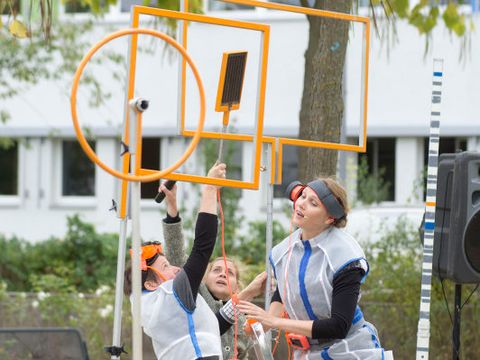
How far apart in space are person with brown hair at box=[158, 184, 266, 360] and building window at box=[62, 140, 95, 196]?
16.9 metres

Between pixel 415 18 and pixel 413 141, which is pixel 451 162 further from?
pixel 413 141

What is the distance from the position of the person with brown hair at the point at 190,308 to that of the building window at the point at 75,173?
1784 cm

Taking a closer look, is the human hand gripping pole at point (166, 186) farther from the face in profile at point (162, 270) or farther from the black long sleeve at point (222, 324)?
the black long sleeve at point (222, 324)

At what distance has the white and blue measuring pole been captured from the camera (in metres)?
5.10

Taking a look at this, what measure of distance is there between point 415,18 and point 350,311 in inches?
216

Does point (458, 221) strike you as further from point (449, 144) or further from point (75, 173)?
point (75, 173)

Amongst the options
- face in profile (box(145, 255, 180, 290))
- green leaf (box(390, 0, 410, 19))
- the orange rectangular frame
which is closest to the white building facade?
green leaf (box(390, 0, 410, 19))

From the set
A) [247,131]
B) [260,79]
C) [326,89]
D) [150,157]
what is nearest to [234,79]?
[260,79]

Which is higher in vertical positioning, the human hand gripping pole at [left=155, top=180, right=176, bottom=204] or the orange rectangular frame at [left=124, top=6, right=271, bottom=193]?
the orange rectangular frame at [left=124, top=6, right=271, bottom=193]

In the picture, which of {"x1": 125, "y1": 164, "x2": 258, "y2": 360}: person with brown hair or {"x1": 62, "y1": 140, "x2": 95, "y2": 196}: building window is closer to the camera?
{"x1": 125, "y1": 164, "x2": 258, "y2": 360}: person with brown hair

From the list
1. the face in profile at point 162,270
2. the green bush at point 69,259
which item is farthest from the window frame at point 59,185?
the face in profile at point 162,270

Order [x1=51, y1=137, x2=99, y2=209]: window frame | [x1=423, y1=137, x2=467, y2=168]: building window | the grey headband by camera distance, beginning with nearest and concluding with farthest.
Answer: the grey headband, [x1=423, y1=137, x2=467, y2=168]: building window, [x1=51, y1=137, x2=99, y2=209]: window frame

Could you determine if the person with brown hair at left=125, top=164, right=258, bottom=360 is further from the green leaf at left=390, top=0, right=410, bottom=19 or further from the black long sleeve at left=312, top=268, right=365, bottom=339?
the green leaf at left=390, top=0, right=410, bottom=19

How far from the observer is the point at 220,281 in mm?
5168
